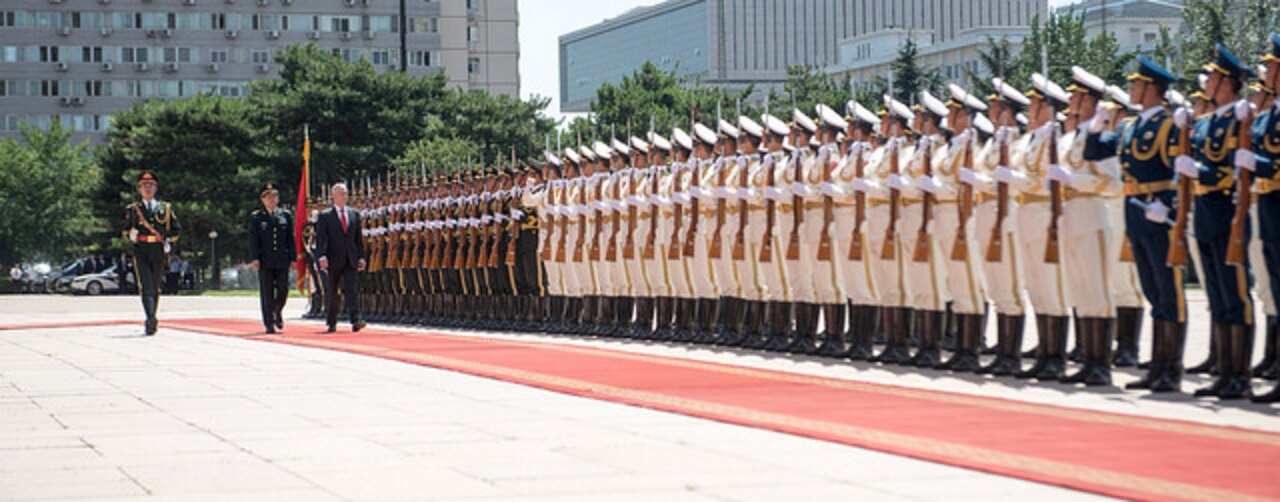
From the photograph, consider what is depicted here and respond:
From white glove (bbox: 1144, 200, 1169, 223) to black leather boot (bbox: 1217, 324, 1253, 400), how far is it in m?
0.73

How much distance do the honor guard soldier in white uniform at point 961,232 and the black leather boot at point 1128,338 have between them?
0.90 metres

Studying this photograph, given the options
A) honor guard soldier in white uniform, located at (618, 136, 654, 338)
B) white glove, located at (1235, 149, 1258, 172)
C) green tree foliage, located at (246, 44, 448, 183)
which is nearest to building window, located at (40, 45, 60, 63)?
green tree foliage, located at (246, 44, 448, 183)

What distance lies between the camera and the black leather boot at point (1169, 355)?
10.8 meters

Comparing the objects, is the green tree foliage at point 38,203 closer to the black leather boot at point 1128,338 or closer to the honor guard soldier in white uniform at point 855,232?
the honor guard soldier in white uniform at point 855,232

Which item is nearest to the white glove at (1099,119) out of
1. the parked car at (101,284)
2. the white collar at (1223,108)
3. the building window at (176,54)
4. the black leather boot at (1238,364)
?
the white collar at (1223,108)

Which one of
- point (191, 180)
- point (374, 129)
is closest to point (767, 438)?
point (374, 129)

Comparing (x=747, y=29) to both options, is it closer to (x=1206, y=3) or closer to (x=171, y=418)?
(x=1206, y=3)

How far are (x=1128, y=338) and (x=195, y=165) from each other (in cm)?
5828

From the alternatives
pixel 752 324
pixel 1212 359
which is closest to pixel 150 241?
pixel 752 324

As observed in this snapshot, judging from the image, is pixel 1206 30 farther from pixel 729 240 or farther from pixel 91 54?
pixel 91 54

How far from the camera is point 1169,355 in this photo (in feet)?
35.8

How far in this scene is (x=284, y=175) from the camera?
64125mm

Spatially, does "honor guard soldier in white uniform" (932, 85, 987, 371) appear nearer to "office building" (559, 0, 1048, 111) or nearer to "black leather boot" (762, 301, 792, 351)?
"black leather boot" (762, 301, 792, 351)

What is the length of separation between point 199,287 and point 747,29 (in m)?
103
